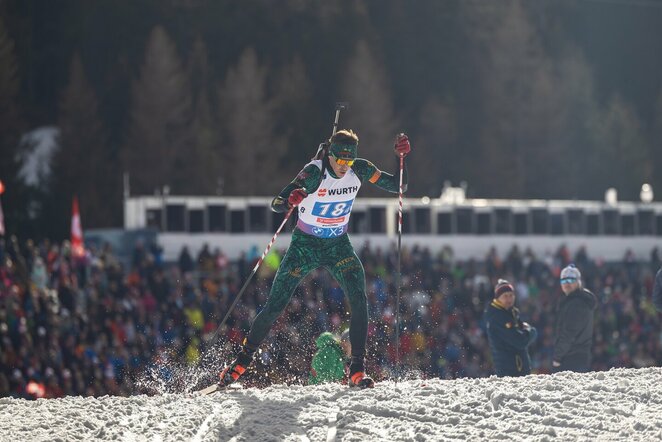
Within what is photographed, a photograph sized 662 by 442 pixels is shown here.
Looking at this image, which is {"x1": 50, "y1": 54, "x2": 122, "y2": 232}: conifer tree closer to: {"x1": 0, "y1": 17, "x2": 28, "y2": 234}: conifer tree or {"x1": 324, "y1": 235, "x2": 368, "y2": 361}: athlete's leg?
{"x1": 0, "y1": 17, "x2": 28, "y2": 234}: conifer tree

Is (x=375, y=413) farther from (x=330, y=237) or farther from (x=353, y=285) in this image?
(x=330, y=237)

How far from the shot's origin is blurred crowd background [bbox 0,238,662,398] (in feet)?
59.1

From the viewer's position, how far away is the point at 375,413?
8.46 m

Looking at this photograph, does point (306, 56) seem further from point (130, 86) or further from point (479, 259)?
point (479, 259)

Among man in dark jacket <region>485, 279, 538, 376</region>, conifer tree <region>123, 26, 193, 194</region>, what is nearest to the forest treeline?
conifer tree <region>123, 26, 193, 194</region>

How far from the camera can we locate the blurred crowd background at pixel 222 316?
59.1ft

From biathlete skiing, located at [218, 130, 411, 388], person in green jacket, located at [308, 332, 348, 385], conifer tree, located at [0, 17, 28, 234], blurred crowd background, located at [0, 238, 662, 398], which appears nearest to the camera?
biathlete skiing, located at [218, 130, 411, 388]

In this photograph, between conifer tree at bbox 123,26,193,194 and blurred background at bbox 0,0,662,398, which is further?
conifer tree at bbox 123,26,193,194

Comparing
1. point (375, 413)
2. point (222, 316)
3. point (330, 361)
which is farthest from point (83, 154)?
point (375, 413)

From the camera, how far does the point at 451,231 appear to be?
31234 millimetres

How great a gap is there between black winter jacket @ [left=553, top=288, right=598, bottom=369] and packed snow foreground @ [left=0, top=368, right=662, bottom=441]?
2.51 m

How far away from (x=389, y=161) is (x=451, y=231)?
60.7ft

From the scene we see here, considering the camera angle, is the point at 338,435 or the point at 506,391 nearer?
the point at 338,435

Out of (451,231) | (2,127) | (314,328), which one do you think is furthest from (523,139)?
(314,328)
